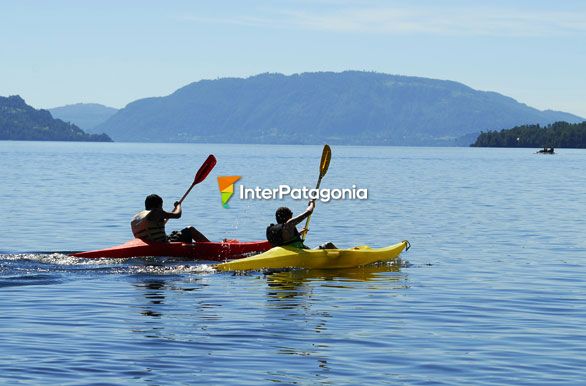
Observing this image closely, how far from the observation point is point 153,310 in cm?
1744

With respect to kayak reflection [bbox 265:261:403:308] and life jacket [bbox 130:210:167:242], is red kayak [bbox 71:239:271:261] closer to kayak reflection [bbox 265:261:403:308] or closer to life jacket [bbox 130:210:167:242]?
life jacket [bbox 130:210:167:242]

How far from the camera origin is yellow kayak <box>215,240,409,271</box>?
22547 mm

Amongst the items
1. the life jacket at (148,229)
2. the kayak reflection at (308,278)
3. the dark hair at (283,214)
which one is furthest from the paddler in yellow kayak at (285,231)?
the life jacket at (148,229)

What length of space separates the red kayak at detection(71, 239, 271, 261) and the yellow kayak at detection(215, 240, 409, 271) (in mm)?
2102

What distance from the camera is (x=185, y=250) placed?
2458cm

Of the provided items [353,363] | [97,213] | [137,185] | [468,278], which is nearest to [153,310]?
[353,363]

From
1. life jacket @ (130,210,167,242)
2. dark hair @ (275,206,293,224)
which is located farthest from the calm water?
dark hair @ (275,206,293,224)

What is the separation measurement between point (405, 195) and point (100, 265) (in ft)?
124

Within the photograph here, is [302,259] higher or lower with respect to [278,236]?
lower

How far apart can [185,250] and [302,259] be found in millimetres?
3274

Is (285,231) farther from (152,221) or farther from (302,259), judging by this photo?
(152,221)

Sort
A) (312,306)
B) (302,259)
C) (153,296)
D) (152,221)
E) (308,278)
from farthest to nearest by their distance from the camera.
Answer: (152,221)
(302,259)
(308,278)
(153,296)
(312,306)

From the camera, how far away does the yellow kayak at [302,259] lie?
2255 centimetres

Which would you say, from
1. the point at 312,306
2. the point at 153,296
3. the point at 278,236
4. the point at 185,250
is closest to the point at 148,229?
the point at 185,250
